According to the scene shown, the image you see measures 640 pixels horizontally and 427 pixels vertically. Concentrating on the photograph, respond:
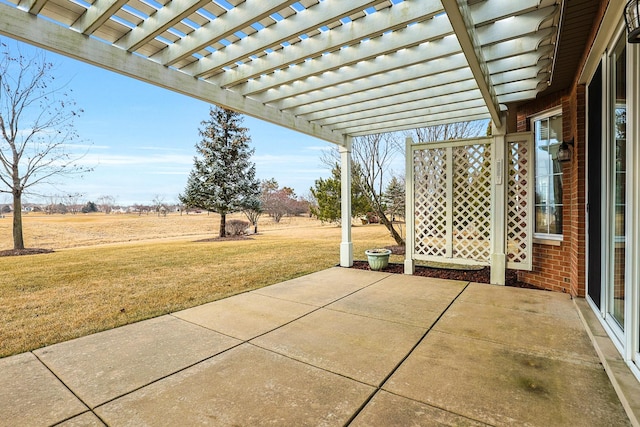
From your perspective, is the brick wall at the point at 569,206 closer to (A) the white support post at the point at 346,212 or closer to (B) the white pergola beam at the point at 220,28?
(B) the white pergola beam at the point at 220,28

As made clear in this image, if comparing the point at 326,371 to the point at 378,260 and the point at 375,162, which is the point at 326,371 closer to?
the point at 378,260

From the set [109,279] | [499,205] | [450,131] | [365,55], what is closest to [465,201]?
[499,205]

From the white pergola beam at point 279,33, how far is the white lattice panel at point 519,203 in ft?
12.4

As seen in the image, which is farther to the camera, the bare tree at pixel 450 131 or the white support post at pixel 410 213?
the bare tree at pixel 450 131

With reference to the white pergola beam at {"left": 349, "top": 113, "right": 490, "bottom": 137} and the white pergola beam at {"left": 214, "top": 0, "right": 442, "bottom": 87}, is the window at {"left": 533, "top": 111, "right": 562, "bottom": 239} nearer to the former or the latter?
the white pergola beam at {"left": 349, "top": 113, "right": 490, "bottom": 137}

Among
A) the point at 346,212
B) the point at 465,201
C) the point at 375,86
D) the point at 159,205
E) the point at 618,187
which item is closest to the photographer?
the point at 618,187

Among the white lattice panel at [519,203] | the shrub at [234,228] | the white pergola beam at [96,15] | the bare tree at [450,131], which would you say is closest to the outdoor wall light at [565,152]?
the white lattice panel at [519,203]

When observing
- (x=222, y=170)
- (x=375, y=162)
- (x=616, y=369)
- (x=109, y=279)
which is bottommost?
(x=109, y=279)

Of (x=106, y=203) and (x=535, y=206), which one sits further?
(x=106, y=203)

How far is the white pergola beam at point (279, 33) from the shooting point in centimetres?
270

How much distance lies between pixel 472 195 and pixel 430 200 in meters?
0.73

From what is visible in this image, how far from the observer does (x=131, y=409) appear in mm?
1927

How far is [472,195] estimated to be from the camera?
5.38 meters

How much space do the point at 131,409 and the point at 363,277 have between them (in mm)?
4221
